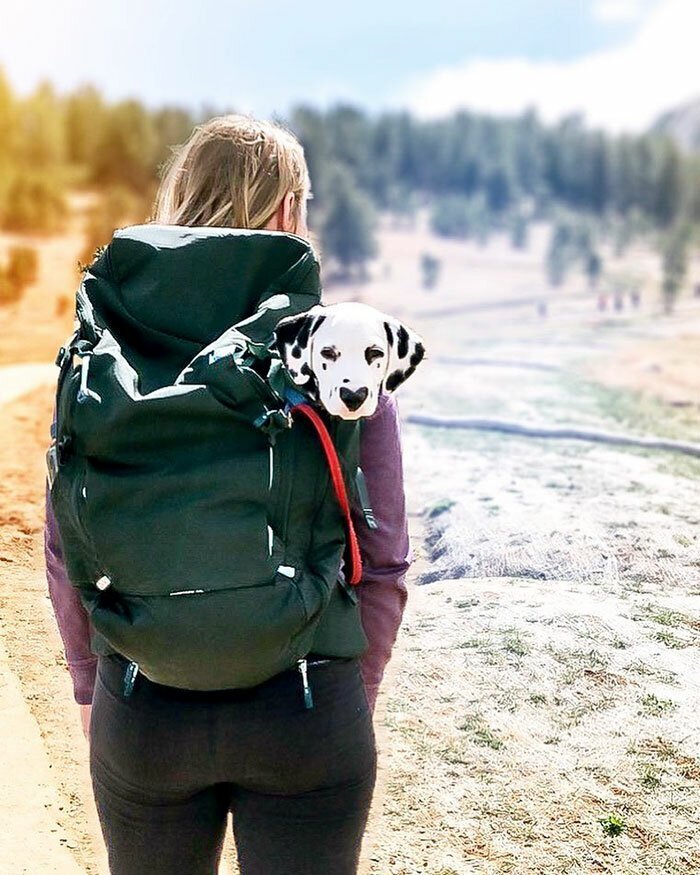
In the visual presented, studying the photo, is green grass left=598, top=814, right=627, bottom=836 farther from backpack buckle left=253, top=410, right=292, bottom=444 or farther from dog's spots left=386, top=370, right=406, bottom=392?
backpack buckle left=253, top=410, right=292, bottom=444

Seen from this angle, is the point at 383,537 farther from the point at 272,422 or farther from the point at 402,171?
the point at 402,171

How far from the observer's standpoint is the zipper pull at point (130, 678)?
1.60 meters

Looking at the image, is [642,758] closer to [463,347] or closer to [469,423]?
[469,423]

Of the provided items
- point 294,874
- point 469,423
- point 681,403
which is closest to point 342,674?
point 294,874

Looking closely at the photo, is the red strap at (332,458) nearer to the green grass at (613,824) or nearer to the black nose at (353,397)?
the black nose at (353,397)

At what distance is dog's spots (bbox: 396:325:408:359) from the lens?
164 centimetres

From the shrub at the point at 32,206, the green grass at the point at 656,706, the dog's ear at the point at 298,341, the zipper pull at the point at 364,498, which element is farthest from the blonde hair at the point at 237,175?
the shrub at the point at 32,206

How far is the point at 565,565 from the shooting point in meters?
4.08

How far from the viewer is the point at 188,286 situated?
1587 mm

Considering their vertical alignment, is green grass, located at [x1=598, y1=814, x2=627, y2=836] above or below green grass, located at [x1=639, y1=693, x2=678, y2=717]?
below

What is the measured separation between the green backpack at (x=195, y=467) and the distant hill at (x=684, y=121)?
141542 mm

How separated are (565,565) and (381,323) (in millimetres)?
2676

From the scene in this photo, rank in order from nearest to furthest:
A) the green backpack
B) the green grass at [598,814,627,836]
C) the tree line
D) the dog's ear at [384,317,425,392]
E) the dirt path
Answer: the green backpack, the dog's ear at [384,317,425,392], the green grass at [598,814,627,836], the dirt path, the tree line

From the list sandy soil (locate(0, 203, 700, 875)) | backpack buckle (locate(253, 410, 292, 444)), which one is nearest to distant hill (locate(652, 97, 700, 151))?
sandy soil (locate(0, 203, 700, 875))
